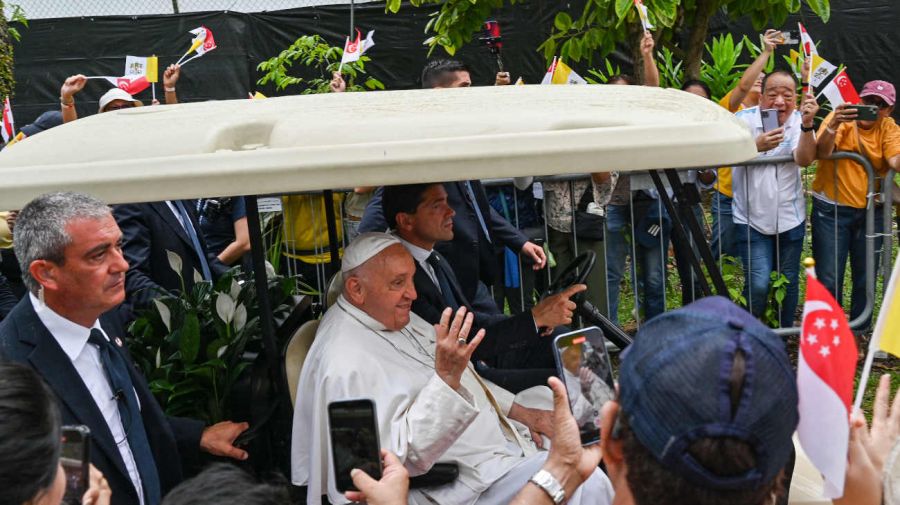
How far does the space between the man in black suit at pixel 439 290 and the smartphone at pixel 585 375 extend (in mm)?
1084

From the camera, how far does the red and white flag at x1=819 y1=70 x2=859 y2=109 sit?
21.8 feet

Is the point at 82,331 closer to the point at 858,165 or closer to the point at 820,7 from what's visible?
the point at 858,165

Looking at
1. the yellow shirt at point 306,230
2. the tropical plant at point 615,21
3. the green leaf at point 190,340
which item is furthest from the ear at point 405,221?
the tropical plant at point 615,21

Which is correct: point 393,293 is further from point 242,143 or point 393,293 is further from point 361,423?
point 361,423

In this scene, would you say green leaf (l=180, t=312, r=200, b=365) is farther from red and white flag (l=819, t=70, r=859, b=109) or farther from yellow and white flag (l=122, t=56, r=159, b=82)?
red and white flag (l=819, t=70, r=859, b=109)

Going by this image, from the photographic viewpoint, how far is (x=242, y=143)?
3.35 meters

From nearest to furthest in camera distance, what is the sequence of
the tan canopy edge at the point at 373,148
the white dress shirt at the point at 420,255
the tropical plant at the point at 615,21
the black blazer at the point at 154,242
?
1. the tan canopy edge at the point at 373,148
2. the white dress shirt at the point at 420,255
3. the black blazer at the point at 154,242
4. the tropical plant at the point at 615,21

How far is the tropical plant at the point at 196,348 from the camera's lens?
3926 mm

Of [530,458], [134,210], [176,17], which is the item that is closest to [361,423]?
[530,458]

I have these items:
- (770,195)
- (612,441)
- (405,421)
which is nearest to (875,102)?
(770,195)

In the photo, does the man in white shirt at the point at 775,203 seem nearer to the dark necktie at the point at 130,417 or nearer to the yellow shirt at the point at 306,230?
the yellow shirt at the point at 306,230

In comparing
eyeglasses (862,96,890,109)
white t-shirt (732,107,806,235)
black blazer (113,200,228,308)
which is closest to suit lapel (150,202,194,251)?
black blazer (113,200,228,308)

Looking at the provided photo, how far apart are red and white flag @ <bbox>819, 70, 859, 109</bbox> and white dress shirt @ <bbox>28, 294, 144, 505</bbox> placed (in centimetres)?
506

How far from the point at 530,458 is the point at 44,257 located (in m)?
1.75
